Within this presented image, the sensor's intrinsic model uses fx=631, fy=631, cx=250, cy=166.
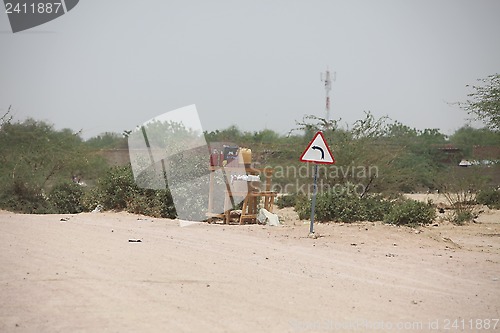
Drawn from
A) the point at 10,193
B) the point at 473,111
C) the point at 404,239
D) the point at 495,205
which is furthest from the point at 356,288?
the point at 495,205

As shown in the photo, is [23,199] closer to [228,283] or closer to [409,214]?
[409,214]

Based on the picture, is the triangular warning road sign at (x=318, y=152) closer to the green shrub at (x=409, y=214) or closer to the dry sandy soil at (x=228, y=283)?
the dry sandy soil at (x=228, y=283)

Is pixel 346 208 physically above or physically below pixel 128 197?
below

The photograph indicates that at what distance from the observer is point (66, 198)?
68.1ft

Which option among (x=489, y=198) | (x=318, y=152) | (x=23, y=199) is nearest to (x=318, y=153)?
(x=318, y=152)

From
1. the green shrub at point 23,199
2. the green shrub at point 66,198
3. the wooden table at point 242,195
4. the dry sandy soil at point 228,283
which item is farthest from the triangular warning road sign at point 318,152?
the green shrub at point 23,199

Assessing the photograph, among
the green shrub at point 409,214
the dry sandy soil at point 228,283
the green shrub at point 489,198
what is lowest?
the dry sandy soil at point 228,283

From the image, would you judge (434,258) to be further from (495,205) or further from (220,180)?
(495,205)

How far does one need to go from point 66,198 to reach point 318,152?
9.97 m

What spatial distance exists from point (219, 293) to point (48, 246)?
332 cm

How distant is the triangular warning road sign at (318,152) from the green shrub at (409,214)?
4.01 meters

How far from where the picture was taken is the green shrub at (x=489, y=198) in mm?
25475

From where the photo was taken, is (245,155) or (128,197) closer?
(245,155)

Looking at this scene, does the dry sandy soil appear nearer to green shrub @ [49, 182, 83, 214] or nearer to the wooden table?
the wooden table
